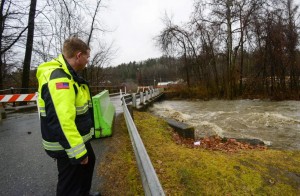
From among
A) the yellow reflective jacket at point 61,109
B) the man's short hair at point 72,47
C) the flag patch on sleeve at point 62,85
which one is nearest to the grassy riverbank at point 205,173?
the yellow reflective jacket at point 61,109

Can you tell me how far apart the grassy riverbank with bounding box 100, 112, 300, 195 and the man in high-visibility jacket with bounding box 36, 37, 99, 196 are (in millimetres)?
1008

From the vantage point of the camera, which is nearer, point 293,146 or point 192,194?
point 192,194

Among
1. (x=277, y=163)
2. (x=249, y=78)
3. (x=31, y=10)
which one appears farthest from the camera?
(x=249, y=78)

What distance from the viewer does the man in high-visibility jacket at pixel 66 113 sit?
2.44m

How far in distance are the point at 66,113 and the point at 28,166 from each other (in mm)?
2974

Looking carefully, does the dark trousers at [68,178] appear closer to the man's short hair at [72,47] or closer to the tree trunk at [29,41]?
the man's short hair at [72,47]

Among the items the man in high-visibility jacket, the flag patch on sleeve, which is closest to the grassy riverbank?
the man in high-visibility jacket

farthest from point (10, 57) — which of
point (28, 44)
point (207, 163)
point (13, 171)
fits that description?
point (207, 163)

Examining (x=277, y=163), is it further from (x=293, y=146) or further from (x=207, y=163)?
(x=293, y=146)

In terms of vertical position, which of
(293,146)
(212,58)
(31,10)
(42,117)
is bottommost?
(293,146)

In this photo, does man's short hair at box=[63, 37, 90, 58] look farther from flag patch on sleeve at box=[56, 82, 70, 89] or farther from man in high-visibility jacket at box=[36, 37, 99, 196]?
flag patch on sleeve at box=[56, 82, 70, 89]

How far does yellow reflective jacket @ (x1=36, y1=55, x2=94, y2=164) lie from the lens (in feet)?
7.98

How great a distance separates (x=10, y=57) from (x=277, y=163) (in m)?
22.4

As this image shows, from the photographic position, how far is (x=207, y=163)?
4.67 meters
